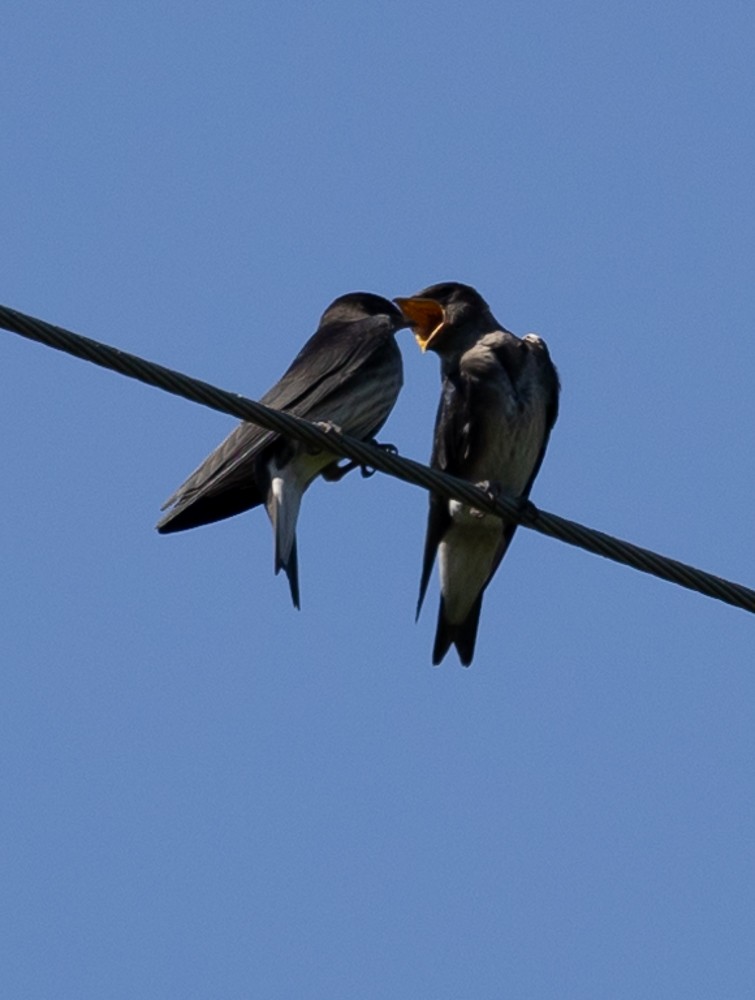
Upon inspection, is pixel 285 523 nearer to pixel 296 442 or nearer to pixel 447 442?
pixel 296 442

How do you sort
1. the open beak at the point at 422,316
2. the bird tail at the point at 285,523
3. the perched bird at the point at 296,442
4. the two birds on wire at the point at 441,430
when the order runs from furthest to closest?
1. the open beak at the point at 422,316
2. the two birds on wire at the point at 441,430
3. the perched bird at the point at 296,442
4. the bird tail at the point at 285,523

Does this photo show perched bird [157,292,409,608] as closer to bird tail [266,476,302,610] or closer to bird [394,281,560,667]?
bird tail [266,476,302,610]

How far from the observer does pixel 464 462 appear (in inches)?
392

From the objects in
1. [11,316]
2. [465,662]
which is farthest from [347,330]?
[11,316]

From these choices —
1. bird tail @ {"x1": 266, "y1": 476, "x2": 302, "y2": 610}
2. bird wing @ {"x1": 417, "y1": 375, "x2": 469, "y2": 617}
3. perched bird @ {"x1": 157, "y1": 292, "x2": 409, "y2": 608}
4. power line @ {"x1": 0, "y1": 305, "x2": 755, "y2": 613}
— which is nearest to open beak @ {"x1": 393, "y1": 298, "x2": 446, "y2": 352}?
perched bird @ {"x1": 157, "y1": 292, "x2": 409, "y2": 608}

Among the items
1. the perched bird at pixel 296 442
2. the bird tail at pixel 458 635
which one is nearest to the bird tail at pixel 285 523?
the perched bird at pixel 296 442

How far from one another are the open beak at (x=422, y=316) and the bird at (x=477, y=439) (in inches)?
6.0

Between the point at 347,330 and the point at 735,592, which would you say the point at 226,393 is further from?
the point at 347,330

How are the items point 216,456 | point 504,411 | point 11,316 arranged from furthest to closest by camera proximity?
point 504,411
point 216,456
point 11,316

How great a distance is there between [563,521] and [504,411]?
299cm

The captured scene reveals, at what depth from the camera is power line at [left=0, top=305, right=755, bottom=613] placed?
5.95 m

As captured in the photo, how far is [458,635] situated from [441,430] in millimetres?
1020

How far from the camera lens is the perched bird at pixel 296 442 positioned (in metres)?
9.03

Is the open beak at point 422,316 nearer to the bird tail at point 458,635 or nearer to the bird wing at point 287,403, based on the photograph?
the bird wing at point 287,403
